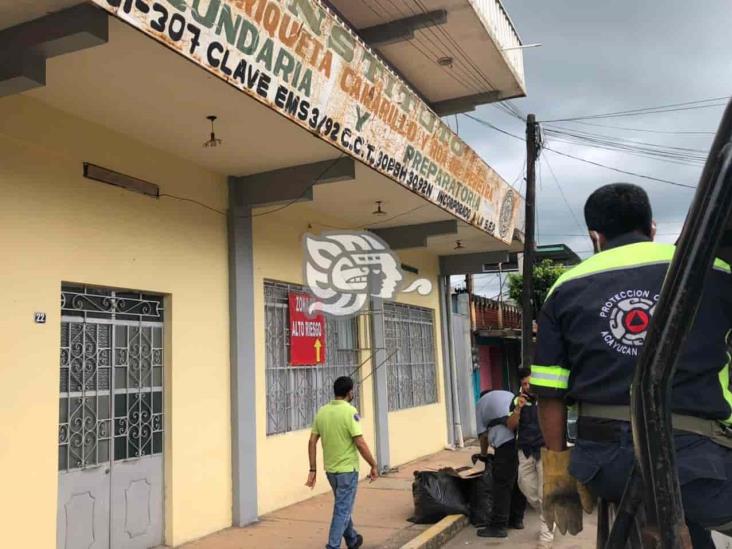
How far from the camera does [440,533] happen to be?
6262 mm

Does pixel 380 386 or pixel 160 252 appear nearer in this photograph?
pixel 160 252

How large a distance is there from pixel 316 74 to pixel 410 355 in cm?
740

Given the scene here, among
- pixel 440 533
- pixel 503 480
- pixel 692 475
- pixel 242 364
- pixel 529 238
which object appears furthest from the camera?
pixel 529 238

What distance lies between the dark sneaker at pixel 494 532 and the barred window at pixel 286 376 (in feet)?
8.58

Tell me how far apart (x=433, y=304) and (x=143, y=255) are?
25.3 feet

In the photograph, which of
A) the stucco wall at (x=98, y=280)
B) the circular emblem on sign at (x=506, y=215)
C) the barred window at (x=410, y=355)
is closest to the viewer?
the stucco wall at (x=98, y=280)

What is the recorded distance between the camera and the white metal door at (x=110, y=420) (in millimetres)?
5207

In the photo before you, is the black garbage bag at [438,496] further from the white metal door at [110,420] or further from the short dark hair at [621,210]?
the short dark hair at [621,210]

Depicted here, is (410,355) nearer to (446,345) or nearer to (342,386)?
(446,345)

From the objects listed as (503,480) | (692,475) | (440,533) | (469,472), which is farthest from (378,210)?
(692,475)

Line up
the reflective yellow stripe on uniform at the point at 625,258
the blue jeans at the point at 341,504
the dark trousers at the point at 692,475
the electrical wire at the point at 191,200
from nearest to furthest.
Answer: the dark trousers at the point at 692,475
the reflective yellow stripe on uniform at the point at 625,258
the blue jeans at the point at 341,504
the electrical wire at the point at 191,200

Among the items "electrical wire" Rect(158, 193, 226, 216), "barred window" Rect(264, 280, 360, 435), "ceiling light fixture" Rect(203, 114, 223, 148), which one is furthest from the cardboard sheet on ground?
"ceiling light fixture" Rect(203, 114, 223, 148)

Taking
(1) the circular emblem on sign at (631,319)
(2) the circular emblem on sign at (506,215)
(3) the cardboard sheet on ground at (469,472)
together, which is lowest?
(3) the cardboard sheet on ground at (469,472)

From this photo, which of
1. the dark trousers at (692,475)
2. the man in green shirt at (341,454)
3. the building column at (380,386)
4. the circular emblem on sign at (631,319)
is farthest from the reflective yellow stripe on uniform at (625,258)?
the building column at (380,386)
